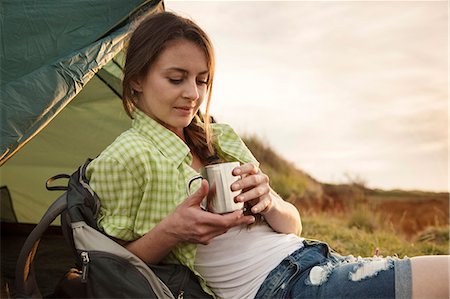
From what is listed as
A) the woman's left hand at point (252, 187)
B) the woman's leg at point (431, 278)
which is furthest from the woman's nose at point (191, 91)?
the woman's leg at point (431, 278)

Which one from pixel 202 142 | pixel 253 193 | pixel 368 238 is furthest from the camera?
pixel 368 238

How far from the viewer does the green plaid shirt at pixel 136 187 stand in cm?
190

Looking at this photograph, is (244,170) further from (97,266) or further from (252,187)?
(97,266)

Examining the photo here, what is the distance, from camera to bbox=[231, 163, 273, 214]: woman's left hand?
5.90ft

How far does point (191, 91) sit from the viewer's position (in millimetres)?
2039

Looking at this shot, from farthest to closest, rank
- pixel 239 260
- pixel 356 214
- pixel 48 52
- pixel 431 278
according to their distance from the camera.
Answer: pixel 356 214 < pixel 48 52 < pixel 239 260 < pixel 431 278

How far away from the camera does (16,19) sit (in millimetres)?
2693

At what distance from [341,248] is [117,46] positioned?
83.0 inches

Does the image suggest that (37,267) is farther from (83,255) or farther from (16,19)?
(83,255)

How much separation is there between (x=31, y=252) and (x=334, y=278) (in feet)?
3.00

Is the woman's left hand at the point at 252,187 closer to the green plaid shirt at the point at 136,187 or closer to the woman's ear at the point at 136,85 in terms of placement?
the green plaid shirt at the point at 136,187

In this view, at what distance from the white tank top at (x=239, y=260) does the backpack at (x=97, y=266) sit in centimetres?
5

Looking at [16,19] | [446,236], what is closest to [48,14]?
[16,19]

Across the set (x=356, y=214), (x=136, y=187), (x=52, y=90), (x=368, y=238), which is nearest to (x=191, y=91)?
(x=136, y=187)
